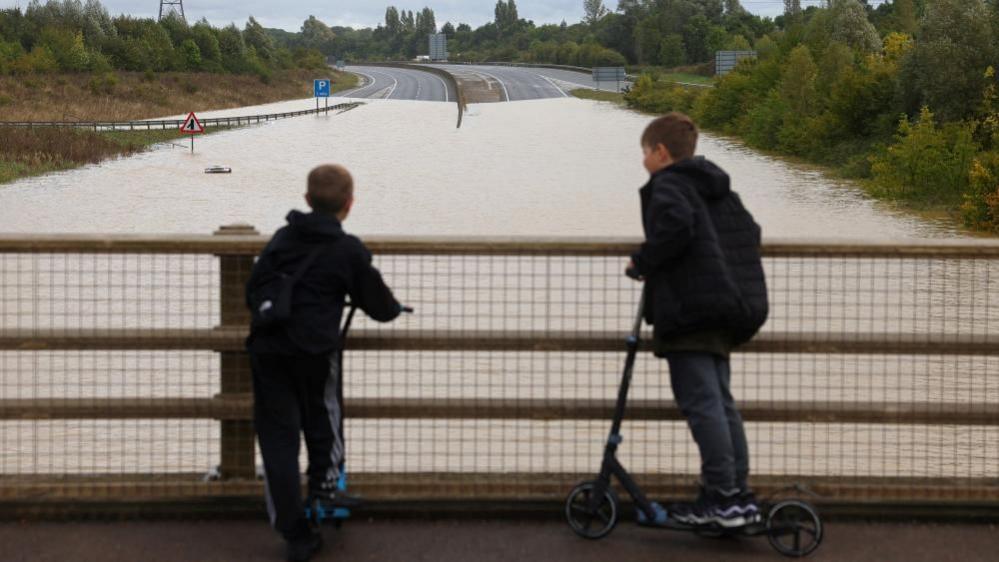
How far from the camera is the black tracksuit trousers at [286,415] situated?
5746 mm

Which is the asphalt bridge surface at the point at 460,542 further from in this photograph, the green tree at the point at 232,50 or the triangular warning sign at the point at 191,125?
the green tree at the point at 232,50

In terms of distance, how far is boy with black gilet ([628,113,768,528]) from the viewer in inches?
222

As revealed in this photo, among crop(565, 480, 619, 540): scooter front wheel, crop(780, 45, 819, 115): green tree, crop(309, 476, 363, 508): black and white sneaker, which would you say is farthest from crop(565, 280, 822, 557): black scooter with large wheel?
crop(780, 45, 819, 115): green tree

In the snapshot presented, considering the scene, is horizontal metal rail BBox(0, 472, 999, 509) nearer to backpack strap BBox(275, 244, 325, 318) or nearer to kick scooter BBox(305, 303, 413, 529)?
kick scooter BBox(305, 303, 413, 529)

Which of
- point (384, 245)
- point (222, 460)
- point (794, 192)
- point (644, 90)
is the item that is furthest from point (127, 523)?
point (644, 90)

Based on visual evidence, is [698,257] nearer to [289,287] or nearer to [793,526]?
[793,526]

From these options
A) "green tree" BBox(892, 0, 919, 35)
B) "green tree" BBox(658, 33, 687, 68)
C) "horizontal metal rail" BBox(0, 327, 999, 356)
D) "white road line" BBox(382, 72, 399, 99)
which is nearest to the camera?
"horizontal metal rail" BBox(0, 327, 999, 356)

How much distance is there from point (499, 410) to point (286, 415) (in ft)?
3.14

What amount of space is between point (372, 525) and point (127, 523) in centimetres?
104

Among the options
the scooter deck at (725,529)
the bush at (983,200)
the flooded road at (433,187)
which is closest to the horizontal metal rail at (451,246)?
the scooter deck at (725,529)

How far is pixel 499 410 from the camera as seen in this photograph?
20.4 ft

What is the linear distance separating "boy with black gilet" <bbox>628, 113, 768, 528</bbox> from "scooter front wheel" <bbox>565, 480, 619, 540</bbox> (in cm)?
26

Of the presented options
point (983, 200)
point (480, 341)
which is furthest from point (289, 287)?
point (983, 200)

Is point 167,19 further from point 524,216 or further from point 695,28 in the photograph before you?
point 524,216
